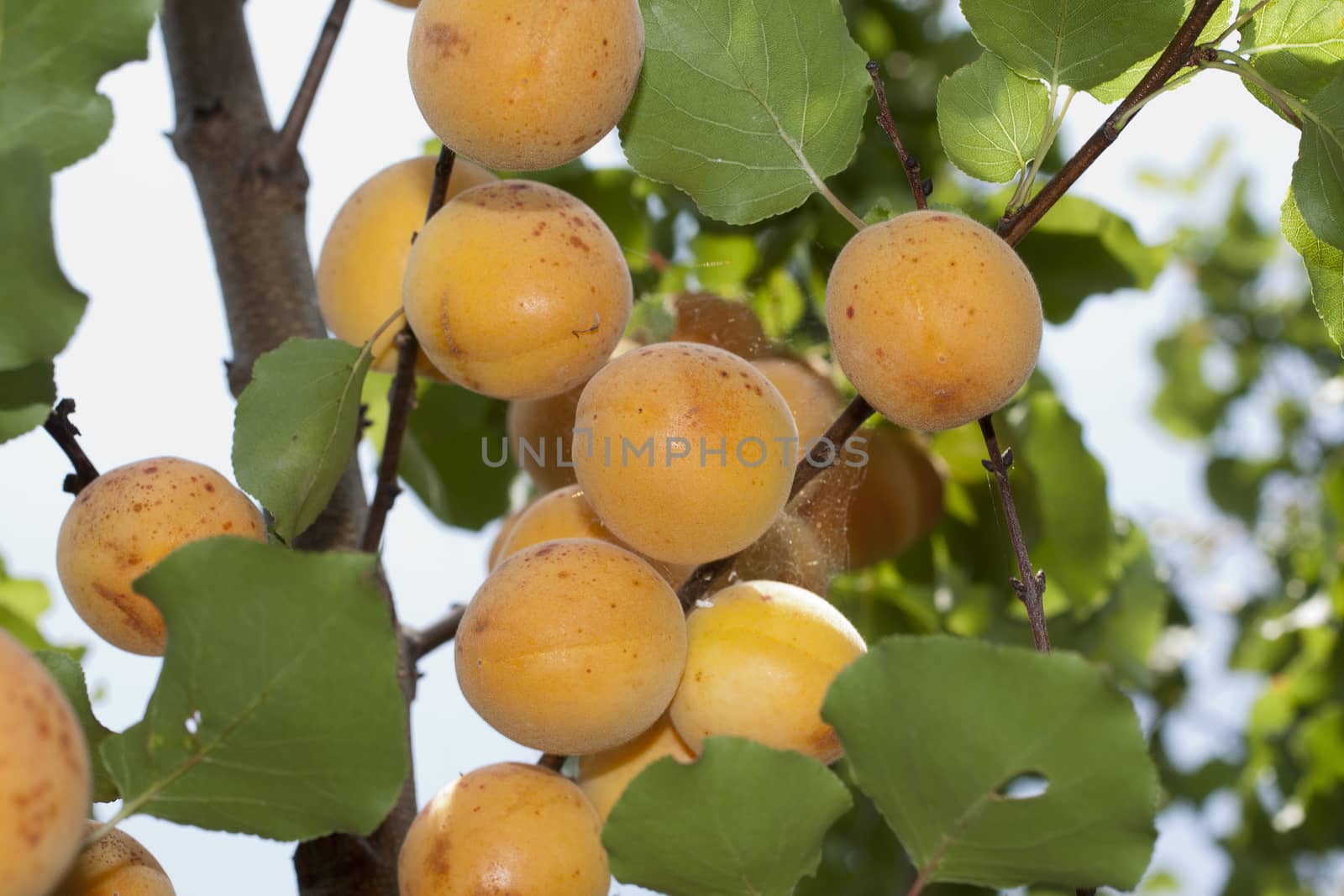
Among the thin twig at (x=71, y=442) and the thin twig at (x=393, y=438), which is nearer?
the thin twig at (x=71, y=442)

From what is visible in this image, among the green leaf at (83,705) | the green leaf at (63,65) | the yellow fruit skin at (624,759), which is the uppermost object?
the green leaf at (63,65)

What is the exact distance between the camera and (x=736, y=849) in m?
0.61

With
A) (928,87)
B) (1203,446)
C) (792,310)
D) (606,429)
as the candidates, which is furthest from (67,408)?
(1203,446)

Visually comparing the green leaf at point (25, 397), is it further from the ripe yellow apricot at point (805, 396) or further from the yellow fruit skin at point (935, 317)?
the ripe yellow apricot at point (805, 396)

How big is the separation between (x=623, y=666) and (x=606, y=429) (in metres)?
0.15

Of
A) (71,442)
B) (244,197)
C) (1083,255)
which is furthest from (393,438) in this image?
(1083,255)

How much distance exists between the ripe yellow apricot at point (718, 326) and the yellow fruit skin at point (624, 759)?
527mm

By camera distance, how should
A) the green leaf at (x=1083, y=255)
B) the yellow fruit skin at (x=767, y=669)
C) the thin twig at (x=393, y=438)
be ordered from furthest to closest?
the green leaf at (x=1083, y=255) < the thin twig at (x=393, y=438) < the yellow fruit skin at (x=767, y=669)

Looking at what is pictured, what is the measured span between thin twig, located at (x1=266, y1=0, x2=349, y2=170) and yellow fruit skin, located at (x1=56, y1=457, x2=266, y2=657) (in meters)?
0.48

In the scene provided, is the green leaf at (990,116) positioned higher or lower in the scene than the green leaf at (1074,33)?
lower

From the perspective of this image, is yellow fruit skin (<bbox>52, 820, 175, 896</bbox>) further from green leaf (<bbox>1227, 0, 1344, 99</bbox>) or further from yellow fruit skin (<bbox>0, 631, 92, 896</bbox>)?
green leaf (<bbox>1227, 0, 1344, 99</bbox>)

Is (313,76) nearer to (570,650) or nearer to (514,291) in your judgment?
(514,291)

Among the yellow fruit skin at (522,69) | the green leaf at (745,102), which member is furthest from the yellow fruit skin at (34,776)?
the green leaf at (745,102)

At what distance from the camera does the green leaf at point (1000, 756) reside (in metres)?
0.56
